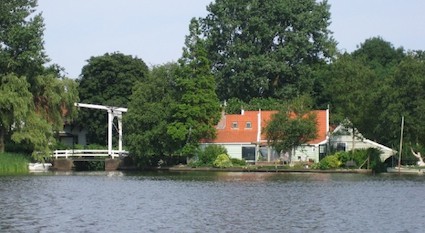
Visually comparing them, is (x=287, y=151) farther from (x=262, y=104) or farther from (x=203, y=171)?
(x=262, y=104)

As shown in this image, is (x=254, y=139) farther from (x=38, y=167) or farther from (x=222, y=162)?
(x=38, y=167)

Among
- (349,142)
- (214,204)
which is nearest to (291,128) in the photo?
(349,142)

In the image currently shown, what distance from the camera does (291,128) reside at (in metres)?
66.8

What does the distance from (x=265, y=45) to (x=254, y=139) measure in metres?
17.7

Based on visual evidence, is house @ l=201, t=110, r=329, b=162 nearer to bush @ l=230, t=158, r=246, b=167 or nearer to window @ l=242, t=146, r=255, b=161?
window @ l=242, t=146, r=255, b=161

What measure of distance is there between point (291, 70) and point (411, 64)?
2403 cm

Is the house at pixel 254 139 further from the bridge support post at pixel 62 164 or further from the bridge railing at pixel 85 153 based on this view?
the bridge support post at pixel 62 164

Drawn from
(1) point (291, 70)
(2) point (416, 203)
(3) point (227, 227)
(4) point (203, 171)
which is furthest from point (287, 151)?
(3) point (227, 227)

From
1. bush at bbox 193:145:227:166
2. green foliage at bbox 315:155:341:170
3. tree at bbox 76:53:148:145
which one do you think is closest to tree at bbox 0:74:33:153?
bush at bbox 193:145:227:166

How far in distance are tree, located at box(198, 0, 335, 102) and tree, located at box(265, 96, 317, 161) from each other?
15181 mm

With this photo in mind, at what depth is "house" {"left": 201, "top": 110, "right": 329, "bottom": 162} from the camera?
6981 centimetres

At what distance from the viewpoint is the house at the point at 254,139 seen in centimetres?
6981

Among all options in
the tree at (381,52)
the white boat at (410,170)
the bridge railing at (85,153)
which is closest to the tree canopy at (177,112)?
the bridge railing at (85,153)

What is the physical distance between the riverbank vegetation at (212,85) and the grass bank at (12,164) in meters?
1.31
